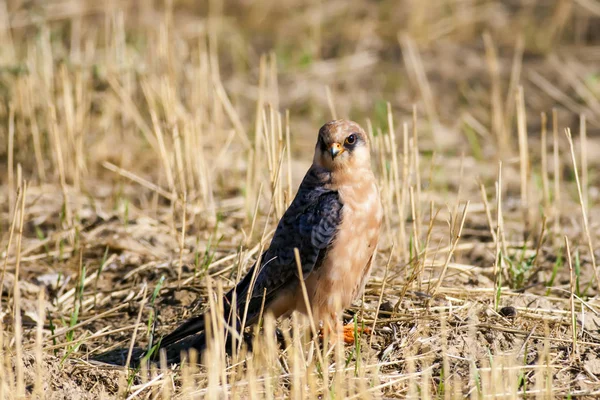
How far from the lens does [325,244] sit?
15.8 feet

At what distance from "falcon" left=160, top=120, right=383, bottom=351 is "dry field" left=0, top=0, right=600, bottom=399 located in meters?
0.18

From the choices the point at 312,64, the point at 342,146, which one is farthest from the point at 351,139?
the point at 312,64

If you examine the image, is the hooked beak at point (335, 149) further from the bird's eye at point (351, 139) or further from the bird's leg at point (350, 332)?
the bird's leg at point (350, 332)

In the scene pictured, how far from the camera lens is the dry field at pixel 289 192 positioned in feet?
15.3

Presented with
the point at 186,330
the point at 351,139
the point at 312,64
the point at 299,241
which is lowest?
the point at 186,330

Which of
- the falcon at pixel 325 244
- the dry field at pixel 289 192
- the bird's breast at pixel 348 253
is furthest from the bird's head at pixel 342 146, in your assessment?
the dry field at pixel 289 192

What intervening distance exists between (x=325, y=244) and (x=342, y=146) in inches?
21.8

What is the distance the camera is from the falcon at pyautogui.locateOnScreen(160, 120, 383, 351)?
483cm

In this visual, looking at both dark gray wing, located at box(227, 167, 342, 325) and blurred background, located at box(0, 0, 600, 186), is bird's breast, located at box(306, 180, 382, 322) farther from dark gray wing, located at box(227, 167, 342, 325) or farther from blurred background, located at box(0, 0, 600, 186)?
blurred background, located at box(0, 0, 600, 186)

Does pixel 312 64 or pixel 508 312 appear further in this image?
pixel 312 64

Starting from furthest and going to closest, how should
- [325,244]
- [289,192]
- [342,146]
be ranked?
1. [289,192]
2. [342,146]
3. [325,244]

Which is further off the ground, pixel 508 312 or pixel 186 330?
pixel 186 330

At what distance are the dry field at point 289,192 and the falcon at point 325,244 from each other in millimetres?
178

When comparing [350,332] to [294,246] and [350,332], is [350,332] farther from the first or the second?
[294,246]
